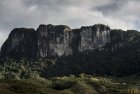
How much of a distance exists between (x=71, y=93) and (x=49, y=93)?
39669 millimetres

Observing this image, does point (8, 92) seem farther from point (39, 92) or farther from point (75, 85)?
point (75, 85)

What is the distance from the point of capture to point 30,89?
13588 cm

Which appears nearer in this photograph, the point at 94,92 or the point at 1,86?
the point at 1,86

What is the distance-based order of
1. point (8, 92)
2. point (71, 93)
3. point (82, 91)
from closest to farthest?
point (8, 92)
point (71, 93)
point (82, 91)

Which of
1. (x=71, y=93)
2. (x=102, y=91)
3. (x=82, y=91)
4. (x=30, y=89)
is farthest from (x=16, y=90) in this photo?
(x=102, y=91)

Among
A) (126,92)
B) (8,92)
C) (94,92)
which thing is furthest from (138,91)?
(8,92)

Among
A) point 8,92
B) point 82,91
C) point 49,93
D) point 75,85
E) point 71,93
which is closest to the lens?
point 8,92

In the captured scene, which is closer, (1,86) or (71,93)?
(1,86)

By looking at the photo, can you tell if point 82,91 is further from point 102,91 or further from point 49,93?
point 49,93

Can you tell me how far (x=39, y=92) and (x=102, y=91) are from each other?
7014cm

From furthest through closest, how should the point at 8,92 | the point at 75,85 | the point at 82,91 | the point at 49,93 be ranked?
1. the point at 75,85
2. the point at 82,91
3. the point at 49,93
4. the point at 8,92

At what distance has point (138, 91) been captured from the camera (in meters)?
176

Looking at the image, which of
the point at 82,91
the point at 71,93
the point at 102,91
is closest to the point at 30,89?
the point at 71,93

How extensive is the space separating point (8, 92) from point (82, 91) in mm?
63835
